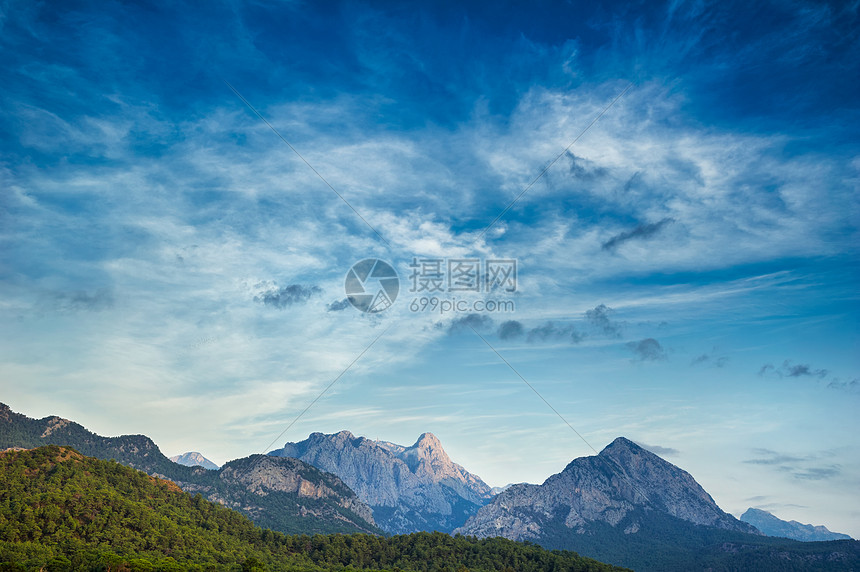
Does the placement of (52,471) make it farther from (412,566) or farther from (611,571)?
(611,571)

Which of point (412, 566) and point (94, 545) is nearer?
point (94, 545)

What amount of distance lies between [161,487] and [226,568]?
232 feet

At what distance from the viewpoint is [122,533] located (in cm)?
14950

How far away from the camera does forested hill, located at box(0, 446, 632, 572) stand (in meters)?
127

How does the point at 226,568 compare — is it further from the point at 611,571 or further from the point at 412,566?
the point at 611,571

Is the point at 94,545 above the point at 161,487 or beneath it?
beneath

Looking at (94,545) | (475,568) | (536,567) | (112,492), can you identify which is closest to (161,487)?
(112,492)

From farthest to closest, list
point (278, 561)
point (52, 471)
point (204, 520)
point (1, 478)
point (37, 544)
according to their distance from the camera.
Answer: point (204, 520), point (278, 561), point (52, 471), point (1, 478), point (37, 544)

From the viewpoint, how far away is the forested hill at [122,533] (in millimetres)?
126562

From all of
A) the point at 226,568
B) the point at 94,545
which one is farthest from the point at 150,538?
the point at 226,568

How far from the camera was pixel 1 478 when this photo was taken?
147625mm

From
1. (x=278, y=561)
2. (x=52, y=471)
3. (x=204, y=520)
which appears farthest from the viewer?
(x=204, y=520)

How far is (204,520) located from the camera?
7515 inches

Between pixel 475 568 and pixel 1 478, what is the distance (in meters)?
131
